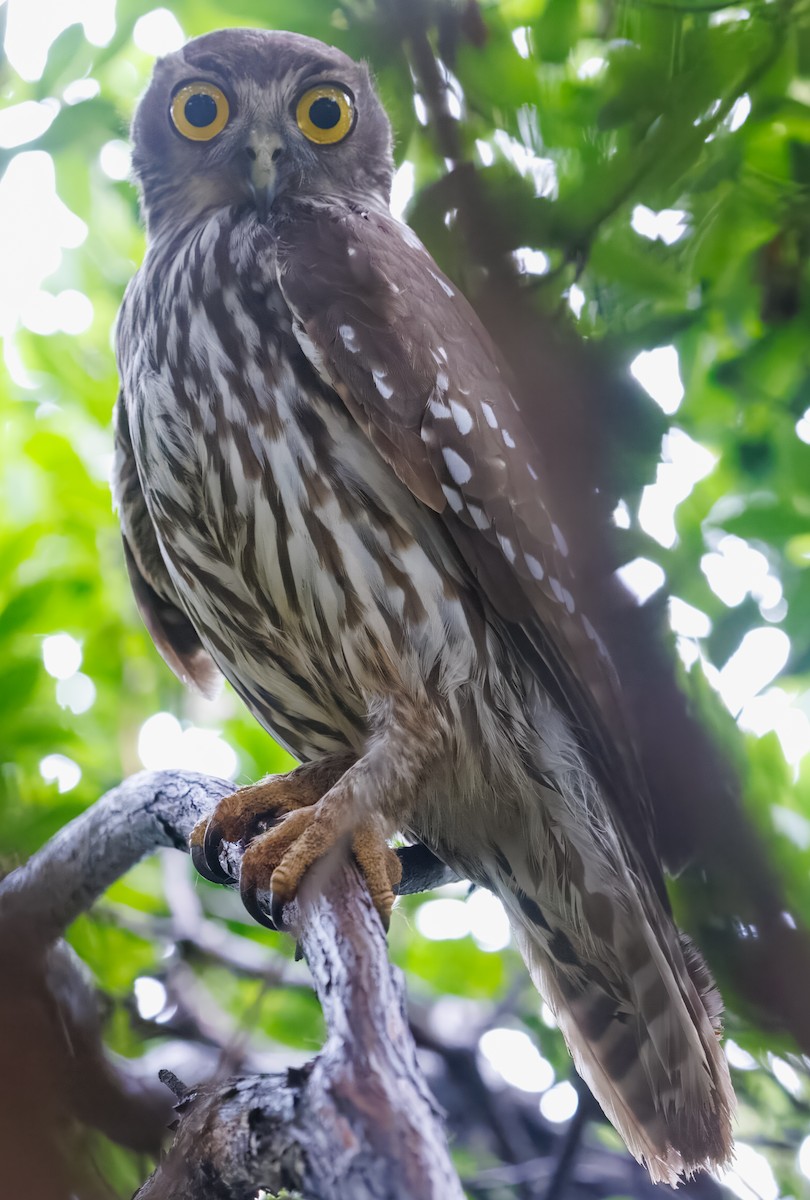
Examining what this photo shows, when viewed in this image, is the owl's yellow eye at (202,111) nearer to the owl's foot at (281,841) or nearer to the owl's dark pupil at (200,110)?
the owl's dark pupil at (200,110)

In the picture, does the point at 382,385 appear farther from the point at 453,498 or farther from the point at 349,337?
the point at 453,498

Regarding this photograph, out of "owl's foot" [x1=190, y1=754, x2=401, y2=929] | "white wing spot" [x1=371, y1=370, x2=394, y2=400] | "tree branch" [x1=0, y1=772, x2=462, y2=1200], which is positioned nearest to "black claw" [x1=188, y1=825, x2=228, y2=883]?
"owl's foot" [x1=190, y1=754, x2=401, y2=929]

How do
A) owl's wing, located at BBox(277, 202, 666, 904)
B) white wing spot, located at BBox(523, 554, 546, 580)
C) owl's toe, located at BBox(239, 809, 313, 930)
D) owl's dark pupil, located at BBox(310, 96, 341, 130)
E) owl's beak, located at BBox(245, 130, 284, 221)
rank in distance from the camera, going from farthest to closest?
owl's dark pupil, located at BBox(310, 96, 341, 130), owl's beak, located at BBox(245, 130, 284, 221), white wing spot, located at BBox(523, 554, 546, 580), owl's wing, located at BBox(277, 202, 666, 904), owl's toe, located at BBox(239, 809, 313, 930)

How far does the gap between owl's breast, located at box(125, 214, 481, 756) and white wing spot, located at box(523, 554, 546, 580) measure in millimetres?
155

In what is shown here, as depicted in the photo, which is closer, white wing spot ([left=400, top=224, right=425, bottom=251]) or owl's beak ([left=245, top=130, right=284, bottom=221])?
owl's beak ([left=245, top=130, right=284, bottom=221])

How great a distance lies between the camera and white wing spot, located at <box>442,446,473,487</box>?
2.35 m

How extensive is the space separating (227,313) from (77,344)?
3.80ft

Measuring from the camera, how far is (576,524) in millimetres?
1422

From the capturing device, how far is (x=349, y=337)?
230 cm

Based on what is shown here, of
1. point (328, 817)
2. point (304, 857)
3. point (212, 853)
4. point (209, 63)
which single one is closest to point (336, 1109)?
point (304, 857)

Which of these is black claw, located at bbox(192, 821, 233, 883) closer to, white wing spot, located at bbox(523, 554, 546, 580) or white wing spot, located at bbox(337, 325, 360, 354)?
white wing spot, located at bbox(523, 554, 546, 580)

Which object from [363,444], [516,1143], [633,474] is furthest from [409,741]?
[516,1143]

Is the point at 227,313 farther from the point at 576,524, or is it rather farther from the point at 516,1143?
the point at 516,1143

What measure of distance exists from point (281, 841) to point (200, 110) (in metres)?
2.10
